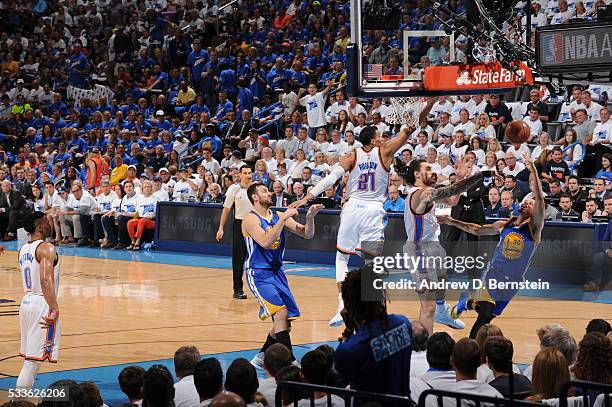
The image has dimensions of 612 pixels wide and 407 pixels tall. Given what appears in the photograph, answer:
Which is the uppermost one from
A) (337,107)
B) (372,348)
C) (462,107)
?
(337,107)

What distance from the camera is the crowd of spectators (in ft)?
19.5

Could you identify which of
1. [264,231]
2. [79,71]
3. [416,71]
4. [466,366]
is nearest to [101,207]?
[79,71]

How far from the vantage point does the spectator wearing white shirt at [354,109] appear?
926 inches

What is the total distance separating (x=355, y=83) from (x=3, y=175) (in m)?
17.3

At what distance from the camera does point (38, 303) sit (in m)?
9.65

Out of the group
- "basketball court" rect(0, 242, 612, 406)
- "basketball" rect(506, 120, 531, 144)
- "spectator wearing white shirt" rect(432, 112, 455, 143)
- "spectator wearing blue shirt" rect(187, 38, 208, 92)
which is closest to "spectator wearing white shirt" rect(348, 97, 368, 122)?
"spectator wearing white shirt" rect(432, 112, 455, 143)

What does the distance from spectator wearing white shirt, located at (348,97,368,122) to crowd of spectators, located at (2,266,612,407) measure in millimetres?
16051

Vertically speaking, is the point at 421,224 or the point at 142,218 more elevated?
the point at 421,224

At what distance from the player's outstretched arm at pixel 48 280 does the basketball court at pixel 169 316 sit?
0.84 metres

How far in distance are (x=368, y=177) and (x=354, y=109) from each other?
1203 centimetres

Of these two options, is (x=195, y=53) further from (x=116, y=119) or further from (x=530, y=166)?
(x=530, y=166)

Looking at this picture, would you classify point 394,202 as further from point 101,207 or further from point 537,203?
point 537,203

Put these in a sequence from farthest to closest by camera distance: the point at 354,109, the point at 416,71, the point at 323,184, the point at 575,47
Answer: the point at 354,109
the point at 416,71
the point at 323,184
the point at 575,47

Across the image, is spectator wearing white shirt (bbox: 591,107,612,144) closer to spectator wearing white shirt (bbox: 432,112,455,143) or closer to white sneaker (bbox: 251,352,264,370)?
spectator wearing white shirt (bbox: 432,112,455,143)
